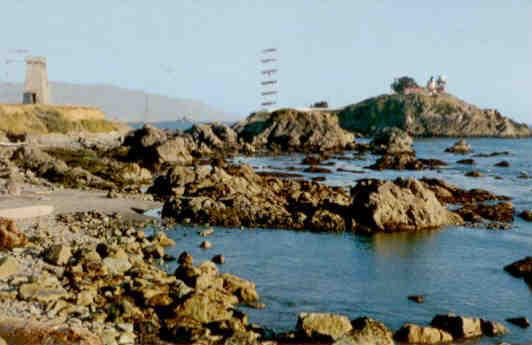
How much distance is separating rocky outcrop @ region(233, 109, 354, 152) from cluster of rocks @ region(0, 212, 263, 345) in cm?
9247

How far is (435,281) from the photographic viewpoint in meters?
31.8

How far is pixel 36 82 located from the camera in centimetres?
13038

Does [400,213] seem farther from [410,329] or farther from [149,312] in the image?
[149,312]

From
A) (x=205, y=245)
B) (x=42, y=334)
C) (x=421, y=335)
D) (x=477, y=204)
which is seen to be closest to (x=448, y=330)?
(x=421, y=335)

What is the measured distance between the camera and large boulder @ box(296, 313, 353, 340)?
885 inches

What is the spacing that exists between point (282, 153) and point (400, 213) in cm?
7020

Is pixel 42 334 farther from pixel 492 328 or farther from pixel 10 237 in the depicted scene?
pixel 492 328

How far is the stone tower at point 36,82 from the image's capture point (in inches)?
4961

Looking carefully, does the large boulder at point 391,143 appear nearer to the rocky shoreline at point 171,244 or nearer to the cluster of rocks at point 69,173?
the rocky shoreline at point 171,244

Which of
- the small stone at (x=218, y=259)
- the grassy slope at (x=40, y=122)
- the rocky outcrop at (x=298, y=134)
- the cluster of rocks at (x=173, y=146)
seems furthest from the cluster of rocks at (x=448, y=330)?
the rocky outcrop at (x=298, y=134)

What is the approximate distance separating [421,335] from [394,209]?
2244 centimetres

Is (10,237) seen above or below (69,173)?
below

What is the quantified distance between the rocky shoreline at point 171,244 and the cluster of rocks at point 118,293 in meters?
0.05

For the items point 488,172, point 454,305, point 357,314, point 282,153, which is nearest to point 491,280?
point 454,305
